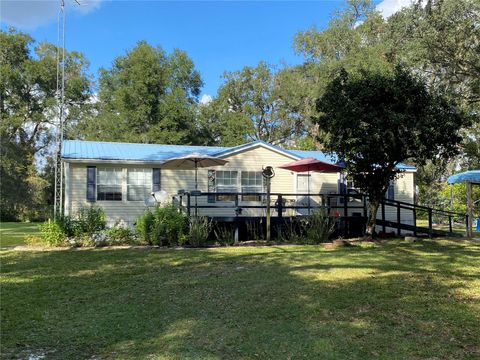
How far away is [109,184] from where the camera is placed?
50.7 ft

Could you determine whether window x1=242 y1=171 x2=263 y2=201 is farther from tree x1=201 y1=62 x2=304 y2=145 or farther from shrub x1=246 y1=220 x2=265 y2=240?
tree x1=201 y1=62 x2=304 y2=145

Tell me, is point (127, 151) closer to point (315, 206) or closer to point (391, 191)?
point (315, 206)

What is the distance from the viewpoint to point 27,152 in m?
36.6

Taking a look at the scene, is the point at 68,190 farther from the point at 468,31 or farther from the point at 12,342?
the point at 468,31

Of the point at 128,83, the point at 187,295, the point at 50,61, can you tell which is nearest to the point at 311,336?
the point at 187,295

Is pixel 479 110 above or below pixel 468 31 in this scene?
below

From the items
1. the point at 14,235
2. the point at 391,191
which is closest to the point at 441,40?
the point at 391,191

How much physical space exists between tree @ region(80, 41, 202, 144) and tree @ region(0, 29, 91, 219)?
14.1 feet

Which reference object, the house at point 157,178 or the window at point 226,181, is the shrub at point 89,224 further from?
the window at point 226,181

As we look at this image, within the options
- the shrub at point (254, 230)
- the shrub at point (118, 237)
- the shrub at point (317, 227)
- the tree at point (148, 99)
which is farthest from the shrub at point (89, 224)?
the tree at point (148, 99)

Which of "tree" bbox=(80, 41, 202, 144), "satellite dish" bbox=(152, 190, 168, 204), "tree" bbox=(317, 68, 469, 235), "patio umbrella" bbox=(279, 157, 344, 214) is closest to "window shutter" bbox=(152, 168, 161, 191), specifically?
"satellite dish" bbox=(152, 190, 168, 204)

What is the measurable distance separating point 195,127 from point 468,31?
21776 millimetres

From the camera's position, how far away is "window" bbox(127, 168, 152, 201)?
619 inches

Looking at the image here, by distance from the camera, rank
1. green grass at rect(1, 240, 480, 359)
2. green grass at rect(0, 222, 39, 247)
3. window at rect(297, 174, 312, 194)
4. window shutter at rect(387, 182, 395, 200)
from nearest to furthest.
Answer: green grass at rect(1, 240, 480, 359), green grass at rect(0, 222, 39, 247), window at rect(297, 174, 312, 194), window shutter at rect(387, 182, 395, 200)
